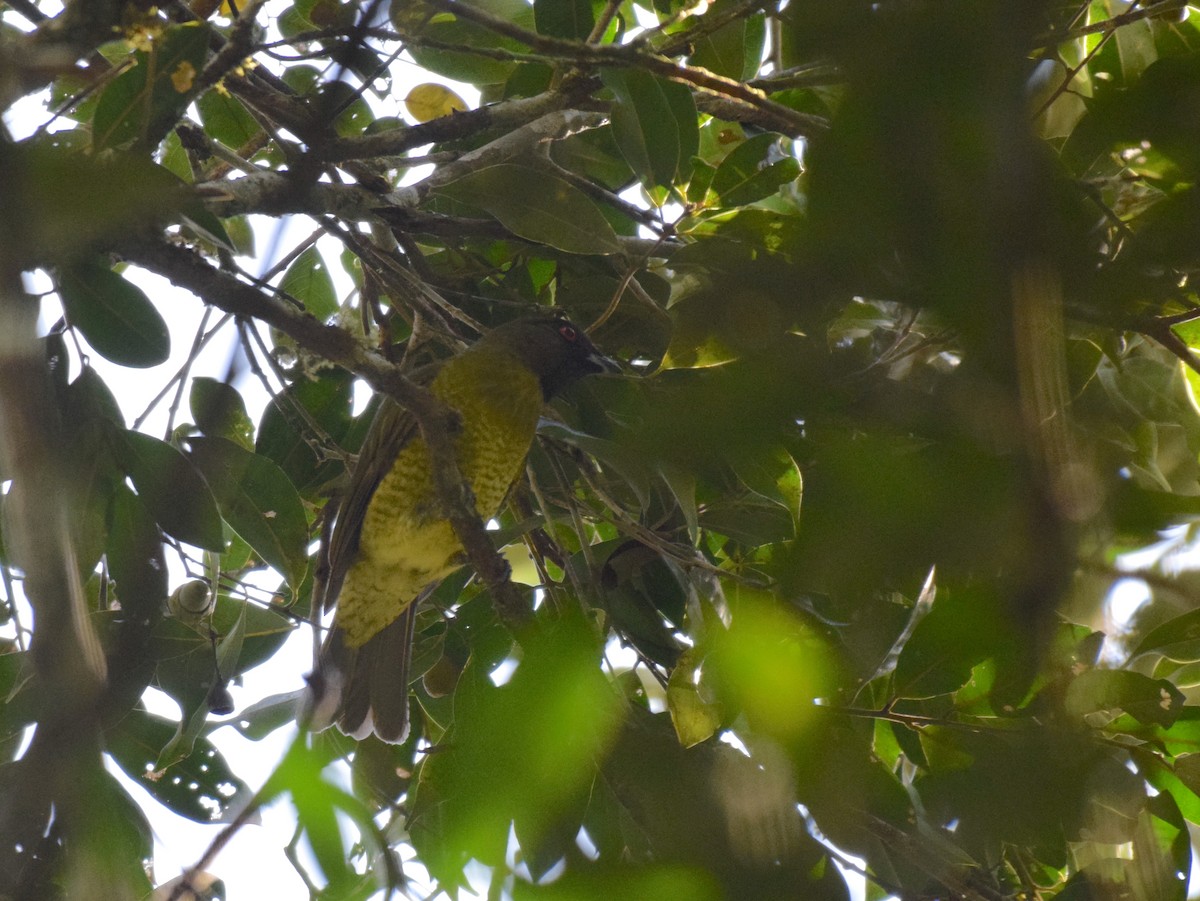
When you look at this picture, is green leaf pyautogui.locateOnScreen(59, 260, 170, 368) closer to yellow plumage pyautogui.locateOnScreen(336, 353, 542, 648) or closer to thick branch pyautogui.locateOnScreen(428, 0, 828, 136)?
thick branch pyautogui.locateOnScreen(428, 0, 828, 136)

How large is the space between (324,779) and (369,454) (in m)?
2.81

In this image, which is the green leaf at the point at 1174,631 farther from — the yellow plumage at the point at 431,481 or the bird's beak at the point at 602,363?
the yellow plumage at the point at 431,481

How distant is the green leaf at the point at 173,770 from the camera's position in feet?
10.5

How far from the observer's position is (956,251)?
2.49 feet

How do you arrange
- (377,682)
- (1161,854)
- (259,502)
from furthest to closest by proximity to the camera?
(377,682) < (259,502) < (1161,854)

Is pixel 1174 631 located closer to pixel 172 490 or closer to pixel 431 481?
pixel 172 490

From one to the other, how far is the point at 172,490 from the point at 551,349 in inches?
69.1

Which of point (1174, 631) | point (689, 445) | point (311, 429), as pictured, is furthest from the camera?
point (311, 429)

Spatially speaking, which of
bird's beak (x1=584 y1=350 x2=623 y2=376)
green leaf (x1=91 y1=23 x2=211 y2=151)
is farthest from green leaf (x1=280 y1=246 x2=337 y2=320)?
green leaf (x1=91 y1=23 x2=211 y2=151)

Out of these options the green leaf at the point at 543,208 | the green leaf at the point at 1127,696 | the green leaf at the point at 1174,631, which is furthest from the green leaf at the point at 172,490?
the green leaf at the point at 1174,631

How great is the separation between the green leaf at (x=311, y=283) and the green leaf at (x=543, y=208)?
1.47 meters

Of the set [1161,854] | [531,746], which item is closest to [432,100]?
[531,746]

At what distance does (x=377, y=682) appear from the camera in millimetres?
3732

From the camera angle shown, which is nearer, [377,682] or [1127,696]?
[1127,696]
